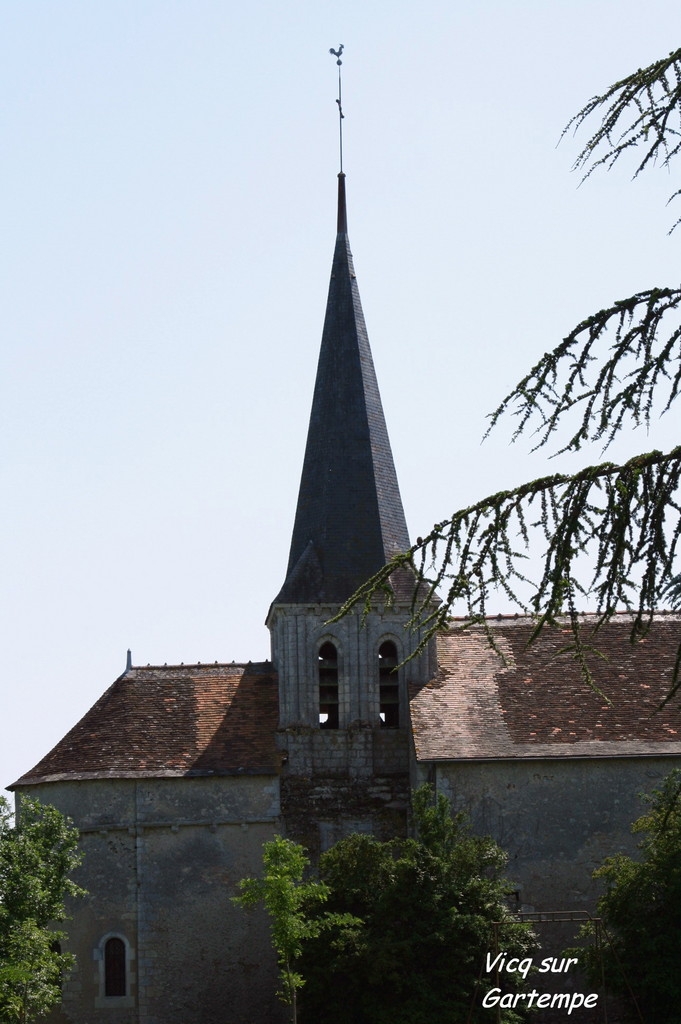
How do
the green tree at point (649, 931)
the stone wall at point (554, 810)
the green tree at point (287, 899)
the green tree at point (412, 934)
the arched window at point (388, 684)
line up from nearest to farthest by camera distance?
1. the green tree at point (287, 899)
2. the green tree at point (649, 931)
3. the green tree at point (412, 934)
4. the stone wall at point (554, 810)
5. the arched window at point (388, 684)

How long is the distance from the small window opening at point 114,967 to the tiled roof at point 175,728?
119 inches

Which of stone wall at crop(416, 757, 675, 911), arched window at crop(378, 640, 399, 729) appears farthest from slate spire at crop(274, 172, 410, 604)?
stone wall at crop(416, 757, 675, 911)

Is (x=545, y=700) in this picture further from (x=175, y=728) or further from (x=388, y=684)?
(x=175, y=728)

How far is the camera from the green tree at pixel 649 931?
21.3 metres

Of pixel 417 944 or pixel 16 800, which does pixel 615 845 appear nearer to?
pixel 417 944

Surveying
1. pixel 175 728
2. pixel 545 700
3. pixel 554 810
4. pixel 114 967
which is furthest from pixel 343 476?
pixel 114 967

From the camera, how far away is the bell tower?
2844 cm

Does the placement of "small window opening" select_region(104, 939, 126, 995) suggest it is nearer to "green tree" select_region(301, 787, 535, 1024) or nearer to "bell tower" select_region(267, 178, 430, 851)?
"bell tower" select_region(267, 178, 430, 851)

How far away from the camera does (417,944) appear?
22.5m

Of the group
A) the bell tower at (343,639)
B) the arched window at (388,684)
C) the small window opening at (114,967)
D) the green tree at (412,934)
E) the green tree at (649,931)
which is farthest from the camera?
the arched window at (388,684)

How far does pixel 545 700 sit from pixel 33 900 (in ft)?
33.4

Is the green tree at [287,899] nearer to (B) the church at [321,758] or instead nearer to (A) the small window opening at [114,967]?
(B) the church at [321,758]

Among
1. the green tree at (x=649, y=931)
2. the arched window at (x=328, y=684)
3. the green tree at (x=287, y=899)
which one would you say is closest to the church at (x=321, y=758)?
the arched window at (x=328, y=684)

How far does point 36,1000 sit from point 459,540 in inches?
675
